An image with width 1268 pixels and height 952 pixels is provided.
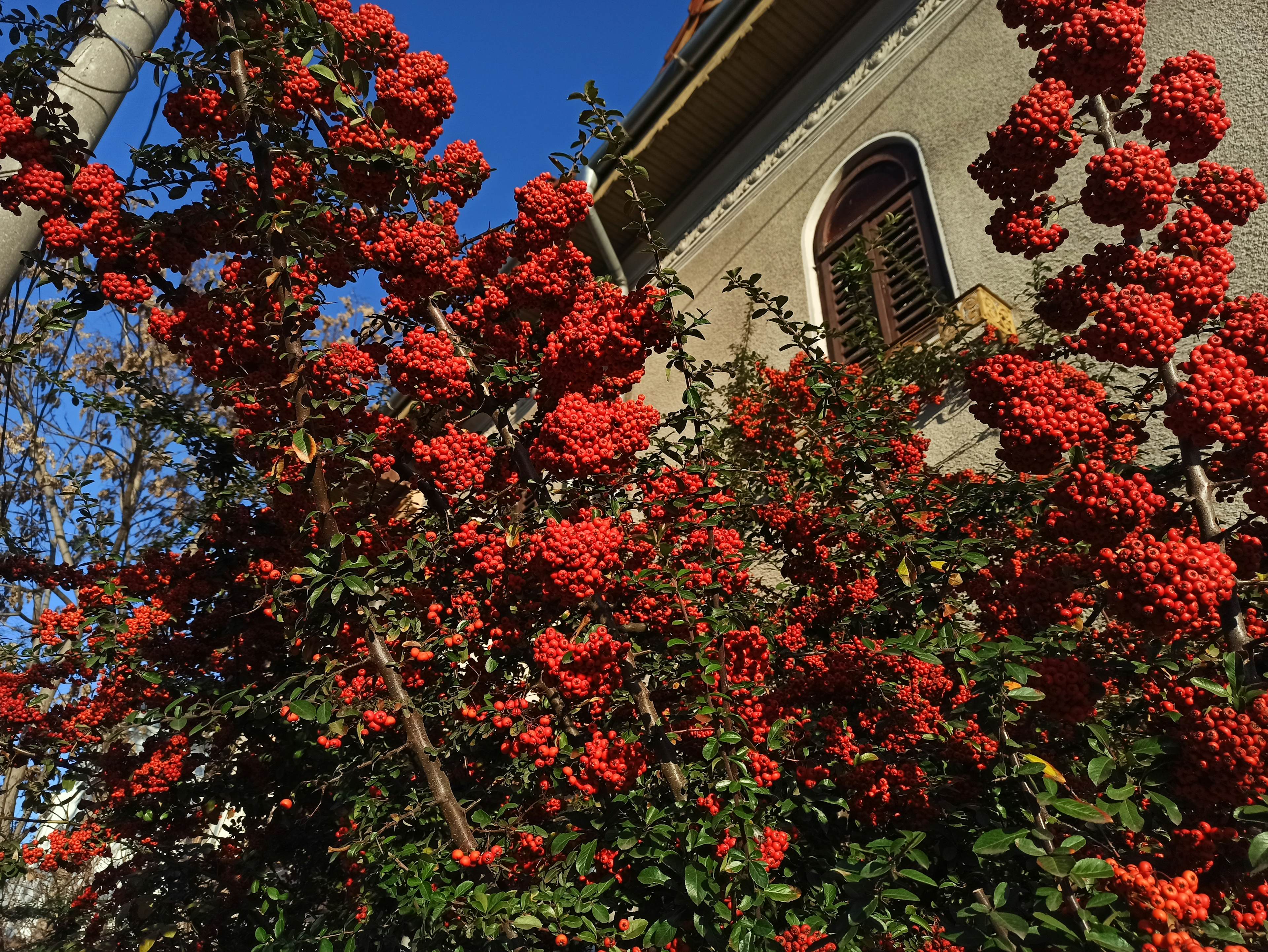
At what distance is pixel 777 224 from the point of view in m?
6.99

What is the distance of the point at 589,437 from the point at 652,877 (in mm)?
978

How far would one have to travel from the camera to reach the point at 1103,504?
60.7 inches

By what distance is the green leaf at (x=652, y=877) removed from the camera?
1.59 m

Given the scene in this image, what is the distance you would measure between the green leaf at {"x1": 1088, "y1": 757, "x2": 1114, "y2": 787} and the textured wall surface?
3.15 metres

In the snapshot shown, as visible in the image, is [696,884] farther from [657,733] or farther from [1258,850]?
[1258,850]

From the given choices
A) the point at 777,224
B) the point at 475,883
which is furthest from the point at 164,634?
the point at 777,224

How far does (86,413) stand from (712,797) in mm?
11305

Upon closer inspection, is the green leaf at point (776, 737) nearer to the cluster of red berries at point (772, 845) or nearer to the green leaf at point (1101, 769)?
the cluster of red berries at point (772, 845)

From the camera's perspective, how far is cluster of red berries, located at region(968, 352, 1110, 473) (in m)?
1.64

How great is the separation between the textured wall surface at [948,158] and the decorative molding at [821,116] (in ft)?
0.05

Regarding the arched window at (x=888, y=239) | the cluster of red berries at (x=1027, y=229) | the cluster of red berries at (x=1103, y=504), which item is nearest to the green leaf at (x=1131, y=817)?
the cluster of red berries at (x=1103, y=504)

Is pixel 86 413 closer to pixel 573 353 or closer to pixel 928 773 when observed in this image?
pixel 573 353

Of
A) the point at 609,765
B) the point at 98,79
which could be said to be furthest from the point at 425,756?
the point at 98,79

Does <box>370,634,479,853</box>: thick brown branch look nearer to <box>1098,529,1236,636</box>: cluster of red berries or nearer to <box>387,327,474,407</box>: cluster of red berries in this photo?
<box>387,327,474,407</box>: cluster of red berries
